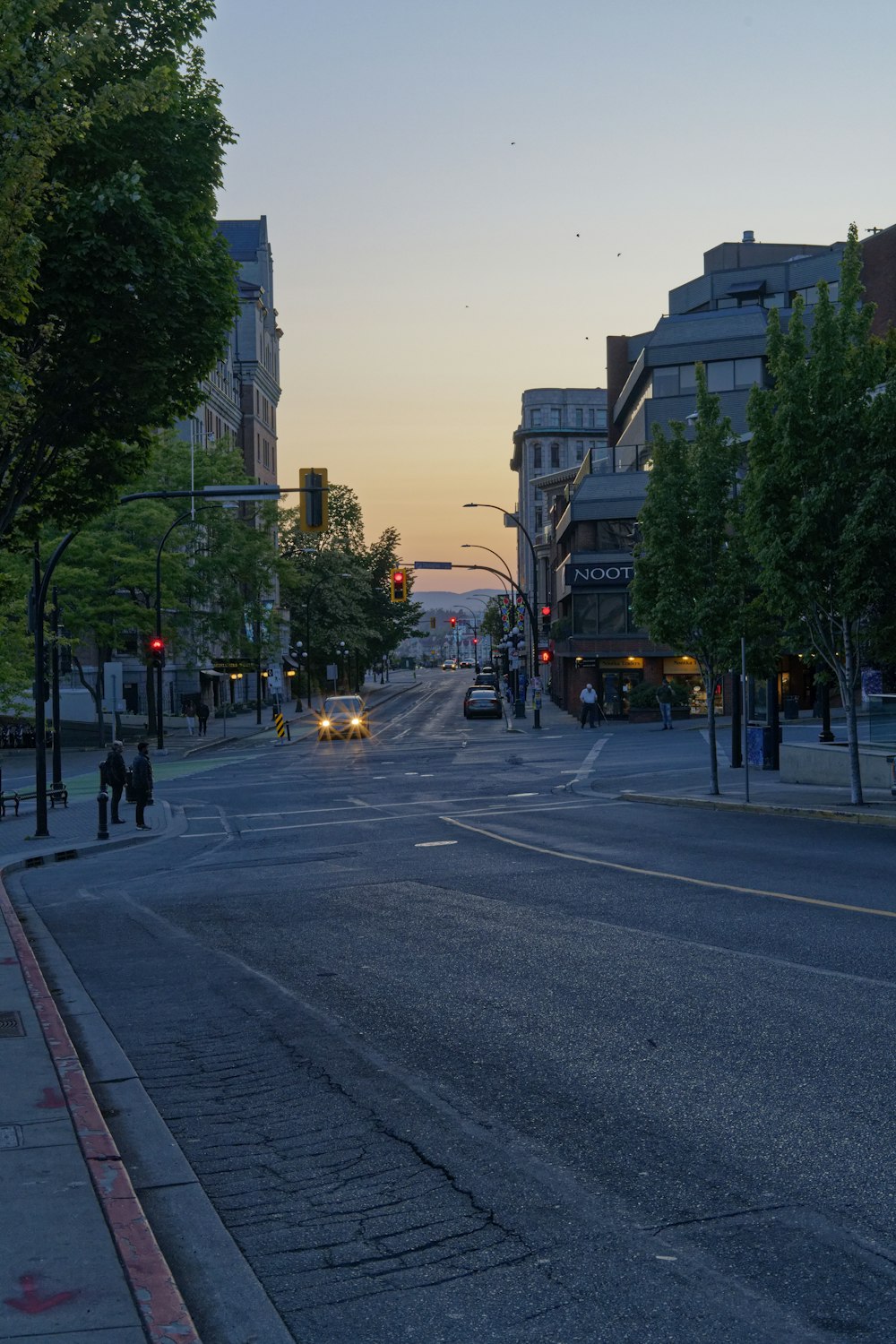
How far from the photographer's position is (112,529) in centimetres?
5562

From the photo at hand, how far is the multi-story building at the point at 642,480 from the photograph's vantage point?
64125mm

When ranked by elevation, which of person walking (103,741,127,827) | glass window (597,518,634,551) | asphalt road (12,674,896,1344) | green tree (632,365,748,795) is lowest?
asphalt road (12,674,896,1344)

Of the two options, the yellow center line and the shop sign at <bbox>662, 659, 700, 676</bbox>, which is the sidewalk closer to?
the yellow center line

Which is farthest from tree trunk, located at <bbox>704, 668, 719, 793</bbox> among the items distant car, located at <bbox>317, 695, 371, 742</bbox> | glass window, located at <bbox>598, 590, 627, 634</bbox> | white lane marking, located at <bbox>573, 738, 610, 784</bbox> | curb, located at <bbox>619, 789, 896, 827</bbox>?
glass window, located at <bbox>598, 590, 627, 634</bbox>

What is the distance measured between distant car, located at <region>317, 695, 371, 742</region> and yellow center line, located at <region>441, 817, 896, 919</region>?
37377mm

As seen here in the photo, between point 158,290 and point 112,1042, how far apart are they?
330 inches

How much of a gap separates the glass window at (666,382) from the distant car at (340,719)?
25.1 m

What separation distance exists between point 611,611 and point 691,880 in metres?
50.0

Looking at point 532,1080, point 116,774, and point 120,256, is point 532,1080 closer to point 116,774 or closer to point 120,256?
point 120,256

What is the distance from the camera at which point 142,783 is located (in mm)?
26781

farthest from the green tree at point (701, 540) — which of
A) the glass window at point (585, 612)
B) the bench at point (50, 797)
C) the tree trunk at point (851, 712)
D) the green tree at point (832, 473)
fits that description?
the glass window at point (585, 612)

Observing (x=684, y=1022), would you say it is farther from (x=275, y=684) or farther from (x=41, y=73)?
(x=275, y=684)

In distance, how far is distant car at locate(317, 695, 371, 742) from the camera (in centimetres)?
5966

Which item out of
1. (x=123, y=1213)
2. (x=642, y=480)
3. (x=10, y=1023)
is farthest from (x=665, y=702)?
(x=123, y=1213)
